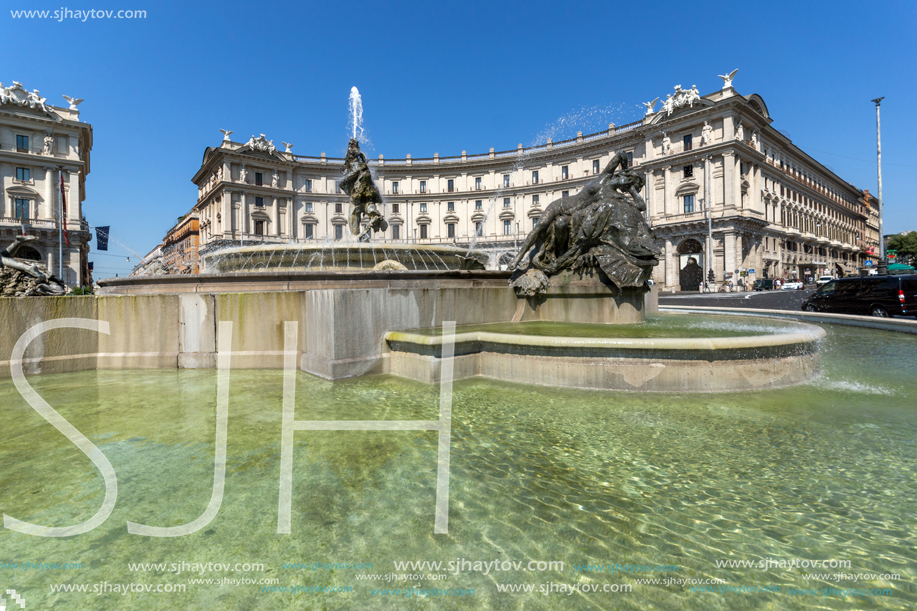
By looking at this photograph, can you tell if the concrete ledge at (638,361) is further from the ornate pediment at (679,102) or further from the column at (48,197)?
the column at (48,197)

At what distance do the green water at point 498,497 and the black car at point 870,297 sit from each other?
1105 centimetres

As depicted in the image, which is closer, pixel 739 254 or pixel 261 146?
pixel 739 254

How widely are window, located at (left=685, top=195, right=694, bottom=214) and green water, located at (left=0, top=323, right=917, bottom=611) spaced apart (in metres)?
49.6

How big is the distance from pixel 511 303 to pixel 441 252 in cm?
438

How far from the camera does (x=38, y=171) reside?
4144 cm

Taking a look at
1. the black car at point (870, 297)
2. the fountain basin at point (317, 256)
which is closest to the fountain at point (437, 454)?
the fountain basin at point (317, 256)

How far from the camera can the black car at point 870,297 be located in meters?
11.4

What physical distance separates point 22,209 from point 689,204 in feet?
229

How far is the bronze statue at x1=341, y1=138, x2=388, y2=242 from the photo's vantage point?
1325 cm

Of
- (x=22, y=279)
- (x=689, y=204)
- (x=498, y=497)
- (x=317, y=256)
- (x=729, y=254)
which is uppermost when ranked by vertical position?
(x=689, y=204)

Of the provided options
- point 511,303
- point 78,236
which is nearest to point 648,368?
point 511,303

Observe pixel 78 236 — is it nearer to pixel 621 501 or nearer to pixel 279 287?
pixel 279 287

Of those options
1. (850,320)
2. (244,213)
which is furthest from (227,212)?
(850,320)

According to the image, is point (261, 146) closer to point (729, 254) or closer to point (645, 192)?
point (645, 192)
